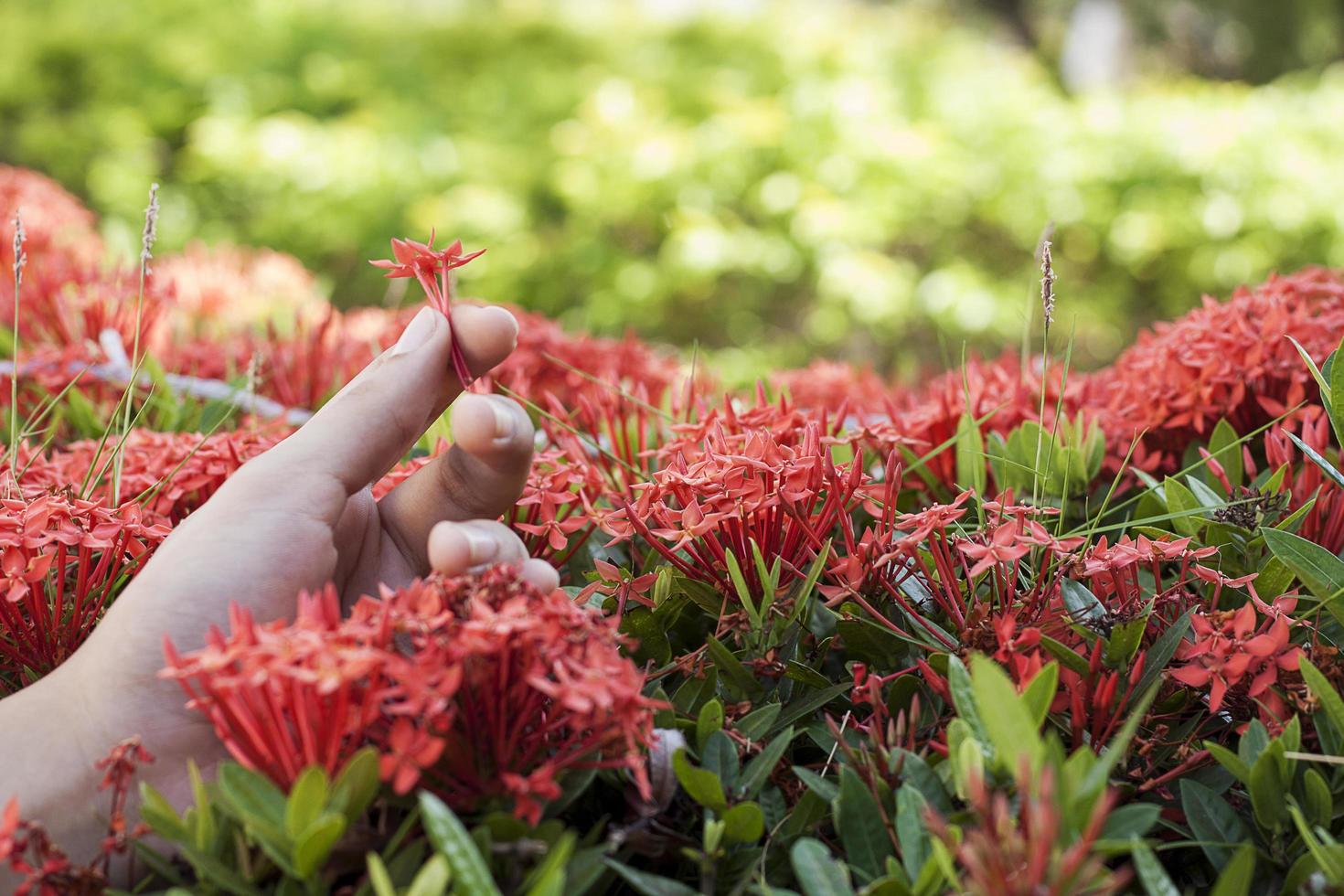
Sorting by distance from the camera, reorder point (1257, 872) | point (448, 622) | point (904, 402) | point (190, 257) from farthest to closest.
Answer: point (190, 257)
point (904, 402)
point (1257, 872)
point (448, 622)

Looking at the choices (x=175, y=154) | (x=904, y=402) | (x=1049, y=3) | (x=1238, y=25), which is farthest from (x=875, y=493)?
(x=1049, y=3)

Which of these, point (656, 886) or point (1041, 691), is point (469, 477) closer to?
point (656, 886)

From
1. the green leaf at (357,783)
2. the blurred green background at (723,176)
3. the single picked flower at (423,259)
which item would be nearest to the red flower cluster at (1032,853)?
the green leaf at (357,783)

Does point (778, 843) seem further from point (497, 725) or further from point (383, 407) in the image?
point (383, 407)

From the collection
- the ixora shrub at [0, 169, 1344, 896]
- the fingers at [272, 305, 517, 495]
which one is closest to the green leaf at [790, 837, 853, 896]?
the ixora shrub at [0, 169, 1344, 896]

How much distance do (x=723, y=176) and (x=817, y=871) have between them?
4.81 m

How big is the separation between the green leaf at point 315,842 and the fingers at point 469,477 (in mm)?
375

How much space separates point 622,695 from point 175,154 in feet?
23.7

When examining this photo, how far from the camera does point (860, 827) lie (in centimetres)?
99

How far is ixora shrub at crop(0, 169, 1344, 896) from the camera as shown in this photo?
0.87 m

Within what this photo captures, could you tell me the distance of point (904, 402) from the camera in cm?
244

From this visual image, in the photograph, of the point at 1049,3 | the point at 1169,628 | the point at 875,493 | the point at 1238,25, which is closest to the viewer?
the point at 1169,628

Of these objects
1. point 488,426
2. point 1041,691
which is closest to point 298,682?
point 488,426

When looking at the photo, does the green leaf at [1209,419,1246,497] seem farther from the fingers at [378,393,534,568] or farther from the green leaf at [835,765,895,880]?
the fingers at [378,393,534,568]
